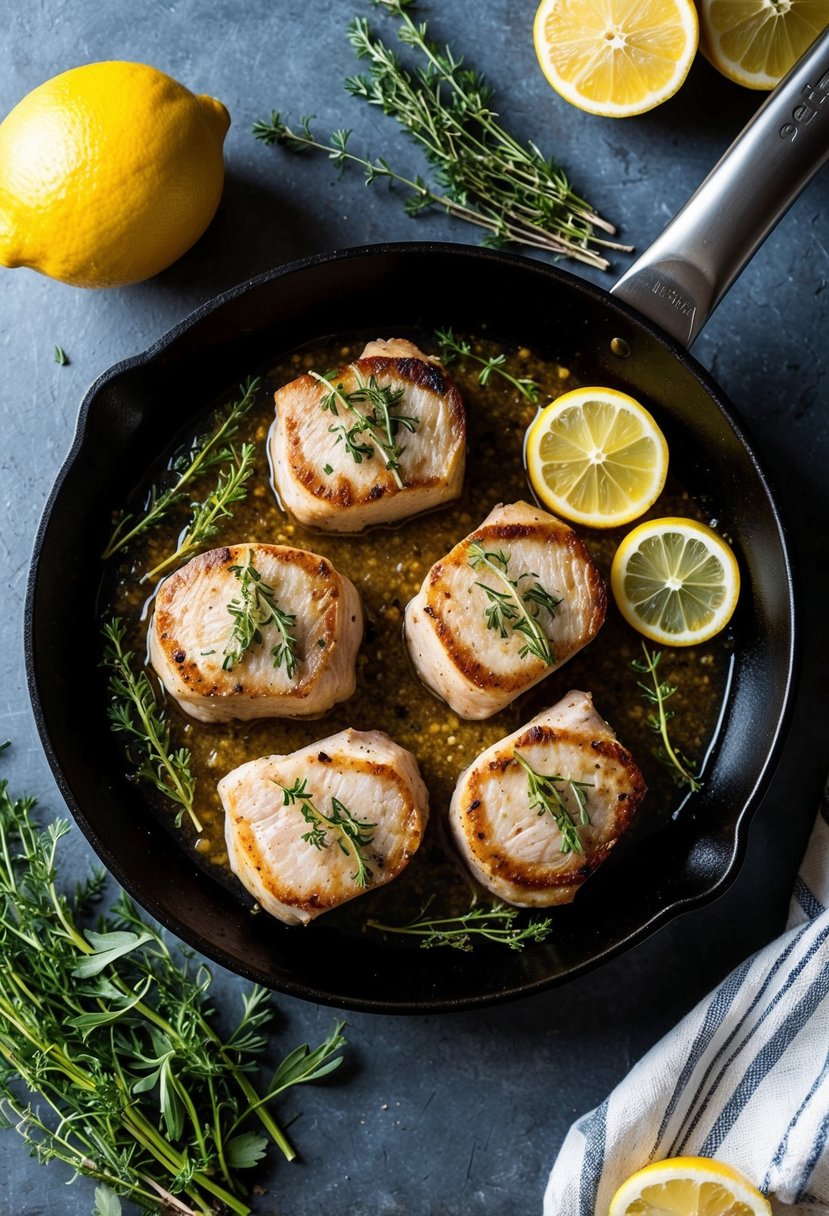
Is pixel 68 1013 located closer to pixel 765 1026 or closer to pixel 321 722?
pixel 321 722

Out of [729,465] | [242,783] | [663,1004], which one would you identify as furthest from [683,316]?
[663,1004]

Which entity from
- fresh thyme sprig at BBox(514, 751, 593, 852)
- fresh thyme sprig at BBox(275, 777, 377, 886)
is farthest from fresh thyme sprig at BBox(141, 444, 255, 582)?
fresh thyme sprig at BBox(514, 751, 593, 852)

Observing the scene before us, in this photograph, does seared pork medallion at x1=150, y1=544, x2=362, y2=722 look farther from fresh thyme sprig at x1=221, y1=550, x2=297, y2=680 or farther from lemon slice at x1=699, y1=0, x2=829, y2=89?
lemon slice at x1=699, y1=0, x2=829, y2=89

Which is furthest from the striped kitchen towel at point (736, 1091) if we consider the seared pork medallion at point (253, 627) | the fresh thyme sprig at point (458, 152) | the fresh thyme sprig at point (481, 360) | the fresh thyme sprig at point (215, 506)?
the fresh thyme sprig at point (458, 152)

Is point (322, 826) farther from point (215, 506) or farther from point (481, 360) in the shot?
point (481, 360)

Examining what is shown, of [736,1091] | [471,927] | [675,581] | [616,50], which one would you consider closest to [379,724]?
[471,927]

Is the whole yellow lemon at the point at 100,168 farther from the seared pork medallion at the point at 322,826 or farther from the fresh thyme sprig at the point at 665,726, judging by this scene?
the fresh thyme sprig at the point at 665,726

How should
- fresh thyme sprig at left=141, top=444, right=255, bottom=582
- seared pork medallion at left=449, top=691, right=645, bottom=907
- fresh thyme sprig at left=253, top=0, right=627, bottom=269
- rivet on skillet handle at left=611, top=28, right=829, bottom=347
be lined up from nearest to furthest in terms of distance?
rivet on skillet handle at left=611, top=28, right=829, bottom=347, seared pork medallion at left=449, top=691, right=645, bottom=907, fresh thyme sprig at left=141, top=444, right=255, bottom=582, fresh thyme sprig at left=253, top=0, right=627, bottom=269
